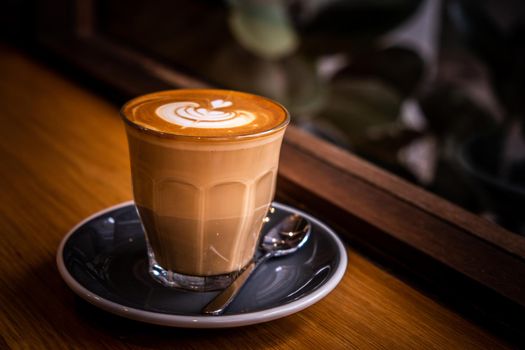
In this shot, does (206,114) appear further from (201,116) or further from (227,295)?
(227,295)

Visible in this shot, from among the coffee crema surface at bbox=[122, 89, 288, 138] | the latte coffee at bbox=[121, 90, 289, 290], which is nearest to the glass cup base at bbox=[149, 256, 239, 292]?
the latte coffee at bbox=[121, 90, 289, 290]

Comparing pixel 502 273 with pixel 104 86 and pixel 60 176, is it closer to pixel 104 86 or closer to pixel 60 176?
pixel 60 176

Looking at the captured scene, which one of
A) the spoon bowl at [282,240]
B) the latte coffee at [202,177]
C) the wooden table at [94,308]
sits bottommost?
the wooden table at [94,308]

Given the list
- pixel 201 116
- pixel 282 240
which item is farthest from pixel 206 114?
pixel 282 240

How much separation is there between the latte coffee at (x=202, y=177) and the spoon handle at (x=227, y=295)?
0.02 meters

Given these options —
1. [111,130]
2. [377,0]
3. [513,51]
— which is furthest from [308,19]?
[111,130]

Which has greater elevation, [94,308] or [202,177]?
[202,177]

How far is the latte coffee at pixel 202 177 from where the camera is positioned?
0.50 metres

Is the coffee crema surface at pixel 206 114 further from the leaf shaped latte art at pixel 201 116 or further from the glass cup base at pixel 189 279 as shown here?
the glass cup base at pixel 189 279

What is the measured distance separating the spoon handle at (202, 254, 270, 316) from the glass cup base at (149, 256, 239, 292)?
0.02m

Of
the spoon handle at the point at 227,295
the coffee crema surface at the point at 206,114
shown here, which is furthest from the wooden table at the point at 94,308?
the coffee crema surface at the point at 206,114

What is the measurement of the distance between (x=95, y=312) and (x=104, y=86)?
0.69 m

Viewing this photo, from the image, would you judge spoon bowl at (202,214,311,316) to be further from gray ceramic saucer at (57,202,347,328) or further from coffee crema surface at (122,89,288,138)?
coffee crema surface at (122,89,288,138)

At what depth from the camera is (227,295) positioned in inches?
20.0
